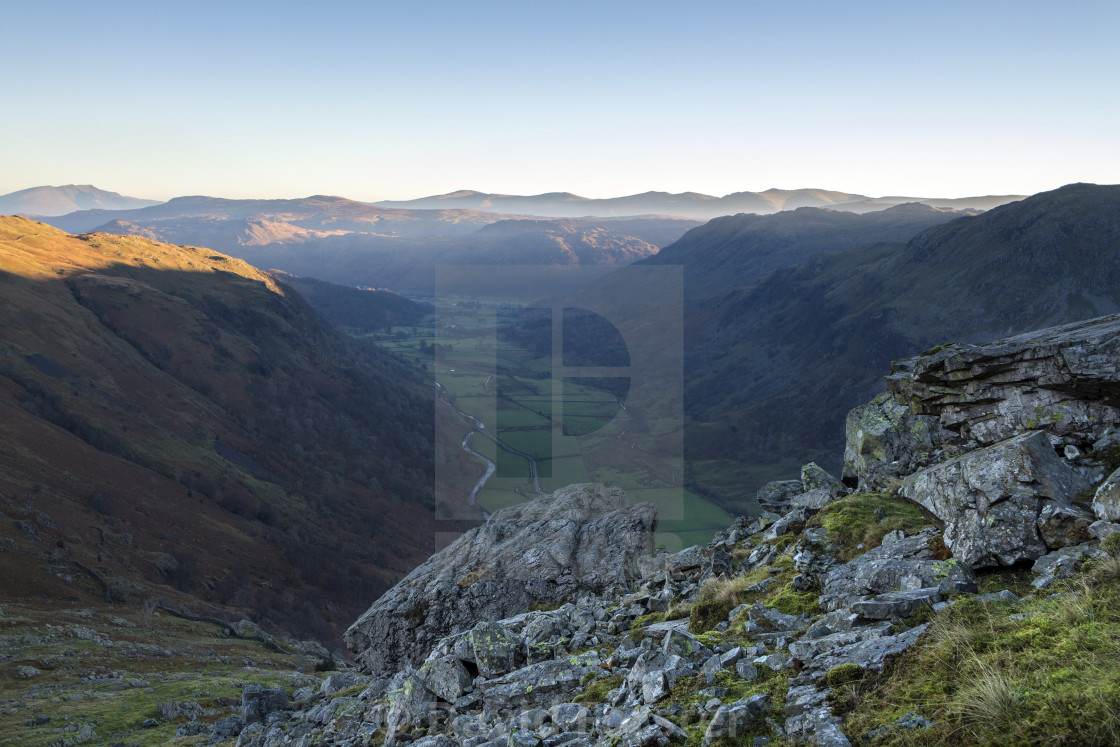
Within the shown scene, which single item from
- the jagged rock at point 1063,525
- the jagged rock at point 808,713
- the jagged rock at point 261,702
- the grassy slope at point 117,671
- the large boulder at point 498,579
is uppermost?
the jagged rock at point 1063,525

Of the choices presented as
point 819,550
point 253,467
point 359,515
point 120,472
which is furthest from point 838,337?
point 819,550

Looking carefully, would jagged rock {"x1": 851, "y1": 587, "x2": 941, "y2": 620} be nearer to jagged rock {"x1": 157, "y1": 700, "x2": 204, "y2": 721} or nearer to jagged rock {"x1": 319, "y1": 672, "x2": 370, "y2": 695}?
jagged rock {"x1": 319, "y1": 672, "x2": 370, "y2": 695}

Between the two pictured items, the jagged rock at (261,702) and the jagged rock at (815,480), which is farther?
the jagged rock at (815,480)

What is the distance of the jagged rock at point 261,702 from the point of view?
2092 centimetres

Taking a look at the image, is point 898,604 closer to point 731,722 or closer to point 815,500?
point 731,722

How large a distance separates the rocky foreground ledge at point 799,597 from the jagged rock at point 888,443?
0.06m

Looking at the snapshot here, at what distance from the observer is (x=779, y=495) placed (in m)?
22.7

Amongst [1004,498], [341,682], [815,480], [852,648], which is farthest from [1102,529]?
[341,682]

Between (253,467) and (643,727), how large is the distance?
101 meters

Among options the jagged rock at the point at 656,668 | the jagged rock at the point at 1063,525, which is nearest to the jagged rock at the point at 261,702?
the jagged rock at the point at 656,668

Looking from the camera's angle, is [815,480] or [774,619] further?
[815,480]

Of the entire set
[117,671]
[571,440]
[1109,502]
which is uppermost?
[1109,502]

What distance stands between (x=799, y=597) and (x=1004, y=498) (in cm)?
399

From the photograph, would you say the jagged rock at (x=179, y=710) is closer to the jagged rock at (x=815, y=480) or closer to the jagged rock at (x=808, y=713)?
the jagged rock at (x=815, y=480)
